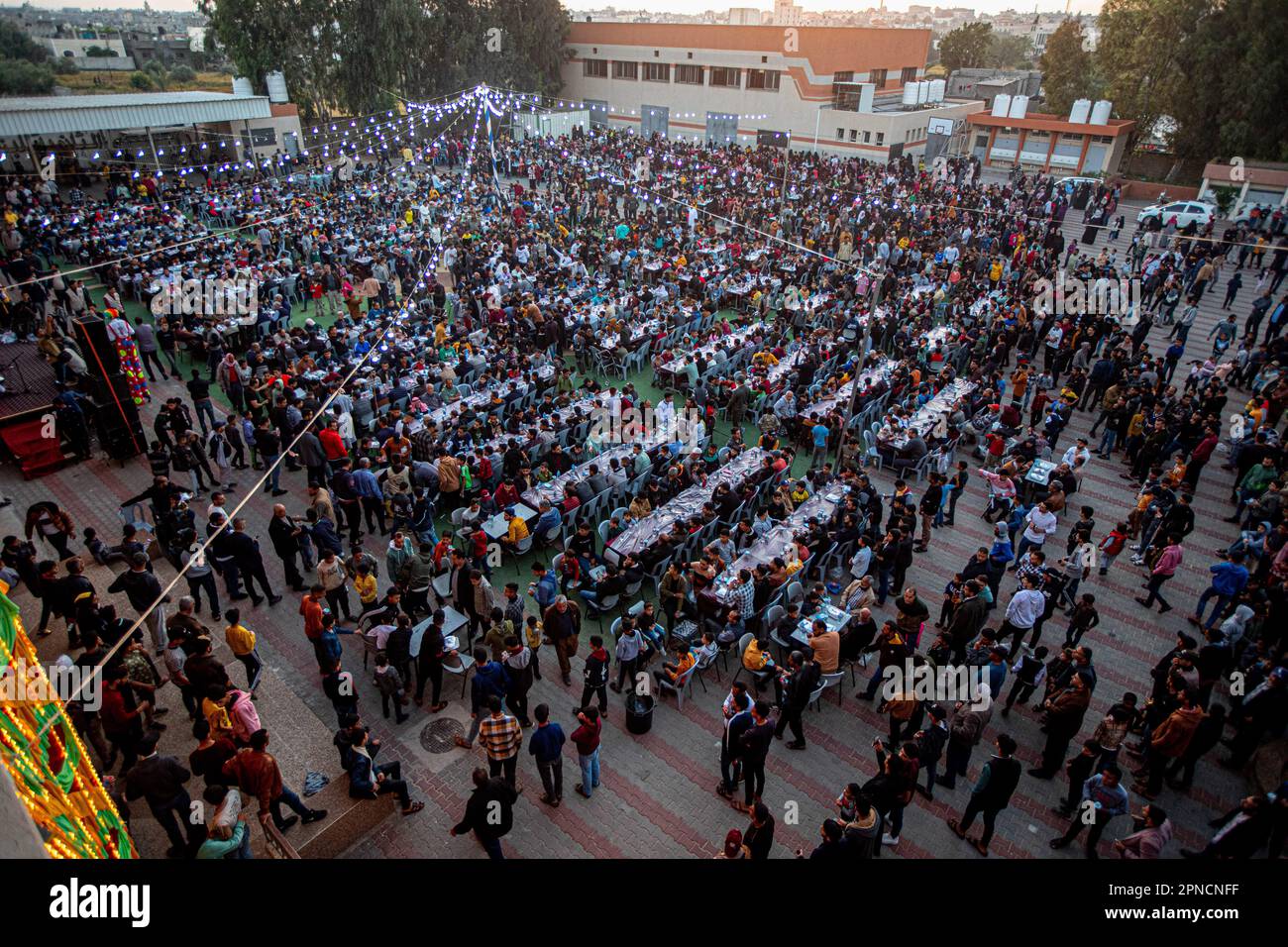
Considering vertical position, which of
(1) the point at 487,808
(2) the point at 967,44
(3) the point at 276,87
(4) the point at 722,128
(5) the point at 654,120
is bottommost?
(1) the point at 487,808

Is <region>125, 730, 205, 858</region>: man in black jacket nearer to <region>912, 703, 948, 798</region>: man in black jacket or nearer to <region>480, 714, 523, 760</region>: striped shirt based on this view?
<region>480, 714, 523, 760</region>: striped shirt

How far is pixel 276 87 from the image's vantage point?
35062mm

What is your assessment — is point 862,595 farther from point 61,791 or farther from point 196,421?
point 196,421

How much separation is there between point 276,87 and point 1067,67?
143ft

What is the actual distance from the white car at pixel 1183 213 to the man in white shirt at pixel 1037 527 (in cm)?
2102

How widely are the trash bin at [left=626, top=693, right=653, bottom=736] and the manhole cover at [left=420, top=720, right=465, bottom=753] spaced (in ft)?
6.16

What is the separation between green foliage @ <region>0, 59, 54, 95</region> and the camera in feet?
163

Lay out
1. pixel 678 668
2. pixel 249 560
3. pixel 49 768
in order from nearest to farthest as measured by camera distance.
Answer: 1. pixel 49 768
2. pixel 678 668
3. pixel 249 560

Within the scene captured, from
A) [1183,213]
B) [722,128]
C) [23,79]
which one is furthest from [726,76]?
[23,79]

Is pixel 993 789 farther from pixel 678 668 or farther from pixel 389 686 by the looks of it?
pixel 389 686

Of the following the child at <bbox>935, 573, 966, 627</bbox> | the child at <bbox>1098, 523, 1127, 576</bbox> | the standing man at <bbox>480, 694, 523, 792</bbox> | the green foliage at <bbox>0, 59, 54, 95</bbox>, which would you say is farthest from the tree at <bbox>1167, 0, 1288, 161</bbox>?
the green foliage at <bbox>0, 59, 54, 95</bbox>

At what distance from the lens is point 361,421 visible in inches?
501

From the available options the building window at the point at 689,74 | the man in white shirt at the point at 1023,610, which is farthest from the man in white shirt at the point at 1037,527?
the building window at the point at 689,74
